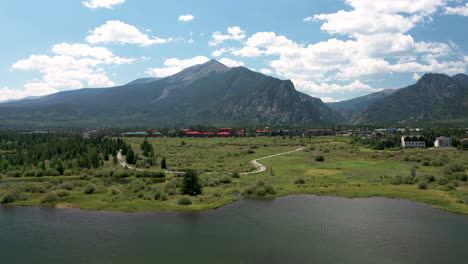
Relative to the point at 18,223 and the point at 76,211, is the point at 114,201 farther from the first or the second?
the point at 18,223

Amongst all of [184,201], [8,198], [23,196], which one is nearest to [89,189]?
[23,196]

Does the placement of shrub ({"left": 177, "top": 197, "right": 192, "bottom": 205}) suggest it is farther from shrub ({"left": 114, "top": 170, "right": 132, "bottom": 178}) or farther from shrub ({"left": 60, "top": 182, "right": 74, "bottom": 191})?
shrub ({"left": 114, "top": 170, "right": 132, "bottom": 178})

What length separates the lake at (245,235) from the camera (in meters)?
34.3

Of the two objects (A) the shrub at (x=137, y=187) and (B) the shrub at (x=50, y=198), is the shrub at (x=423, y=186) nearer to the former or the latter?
(A) the shrub at (x=137, y=187)

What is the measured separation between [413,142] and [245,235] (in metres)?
136

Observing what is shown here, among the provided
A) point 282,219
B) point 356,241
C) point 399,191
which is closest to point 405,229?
point 356,241

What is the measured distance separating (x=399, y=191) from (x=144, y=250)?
48938mm

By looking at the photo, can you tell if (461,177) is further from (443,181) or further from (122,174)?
(122,174)

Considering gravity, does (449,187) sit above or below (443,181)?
below

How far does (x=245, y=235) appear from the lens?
39906 millimetres

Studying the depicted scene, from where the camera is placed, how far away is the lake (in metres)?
34.3

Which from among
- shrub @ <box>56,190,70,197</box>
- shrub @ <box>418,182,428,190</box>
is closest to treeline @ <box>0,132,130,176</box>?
shrub @ <box>56,190,70,197</box>

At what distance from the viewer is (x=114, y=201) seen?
55.8 metres

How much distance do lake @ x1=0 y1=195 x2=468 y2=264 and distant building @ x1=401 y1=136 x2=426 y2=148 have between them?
106638mm
